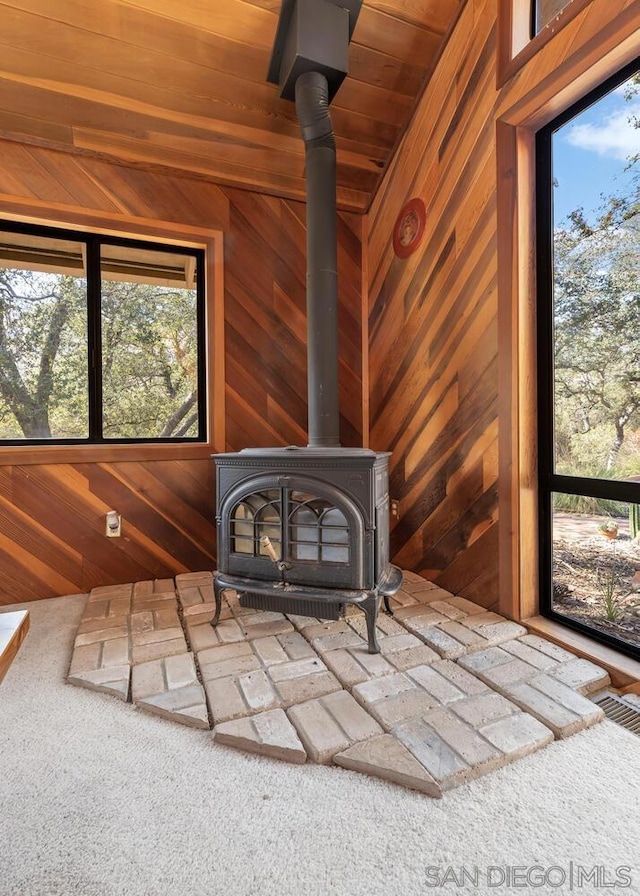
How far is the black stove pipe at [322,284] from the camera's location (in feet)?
7.25

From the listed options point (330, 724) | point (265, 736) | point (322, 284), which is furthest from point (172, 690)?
point (322, 284)

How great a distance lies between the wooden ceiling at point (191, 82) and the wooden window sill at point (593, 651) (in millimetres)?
2863

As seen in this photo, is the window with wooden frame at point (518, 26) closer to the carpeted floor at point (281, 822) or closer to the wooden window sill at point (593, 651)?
the wooden window sill at point (593, 651)

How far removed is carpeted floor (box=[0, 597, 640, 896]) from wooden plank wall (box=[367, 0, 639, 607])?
1.02 meters

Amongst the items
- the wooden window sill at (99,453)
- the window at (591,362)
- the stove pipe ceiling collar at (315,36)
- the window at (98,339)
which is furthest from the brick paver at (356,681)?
the stove pipe ceiling collar at (315,36)

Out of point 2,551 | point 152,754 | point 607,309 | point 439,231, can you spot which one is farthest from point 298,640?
point 439,231

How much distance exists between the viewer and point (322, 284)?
226cm

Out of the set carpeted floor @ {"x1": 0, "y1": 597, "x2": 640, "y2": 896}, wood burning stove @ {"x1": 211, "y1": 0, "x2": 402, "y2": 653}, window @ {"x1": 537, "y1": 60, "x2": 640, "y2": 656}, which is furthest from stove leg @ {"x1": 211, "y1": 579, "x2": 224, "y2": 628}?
window @ {"x1": 537, "y1": 60, "x2": 640, "y2": 656}

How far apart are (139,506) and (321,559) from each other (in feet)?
4.27

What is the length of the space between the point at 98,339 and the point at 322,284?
1.41 m

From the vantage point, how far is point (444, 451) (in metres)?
2.37

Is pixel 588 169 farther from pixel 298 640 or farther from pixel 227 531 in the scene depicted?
pixel 298 640

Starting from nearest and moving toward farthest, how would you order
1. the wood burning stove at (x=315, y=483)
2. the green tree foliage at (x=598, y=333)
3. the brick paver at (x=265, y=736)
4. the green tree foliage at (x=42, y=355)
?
the brick paver at (x=265, y=736)
the green tree foliage at (x=598, y=333)
the wood burning stove at (x=315, y=483)
the green tree foliage at (x=42, y=355)

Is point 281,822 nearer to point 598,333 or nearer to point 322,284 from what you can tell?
point 598,333
